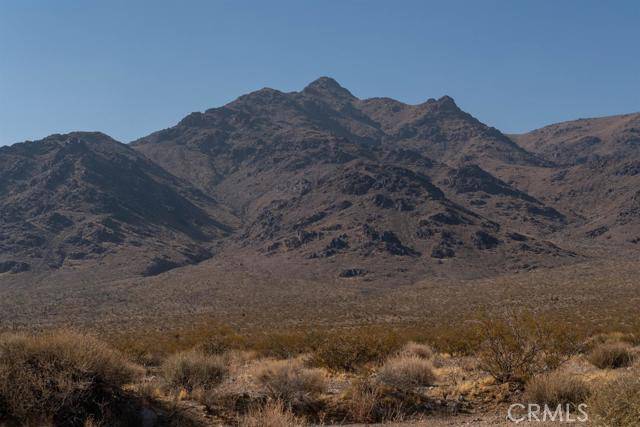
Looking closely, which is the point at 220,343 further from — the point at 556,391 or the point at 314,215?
the point at 314,215

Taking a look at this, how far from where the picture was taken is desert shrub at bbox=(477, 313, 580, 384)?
44.7 feet

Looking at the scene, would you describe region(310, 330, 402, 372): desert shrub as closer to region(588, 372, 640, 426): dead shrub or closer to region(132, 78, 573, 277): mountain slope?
region(588, 372, 640, 426): dead shrub

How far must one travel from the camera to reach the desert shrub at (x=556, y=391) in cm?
1151

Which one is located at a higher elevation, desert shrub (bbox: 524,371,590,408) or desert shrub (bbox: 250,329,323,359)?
desert shrub (bbox: 524,371,590,408)

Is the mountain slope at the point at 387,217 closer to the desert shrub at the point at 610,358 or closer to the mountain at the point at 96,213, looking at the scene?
the mountain at the point at 96,213

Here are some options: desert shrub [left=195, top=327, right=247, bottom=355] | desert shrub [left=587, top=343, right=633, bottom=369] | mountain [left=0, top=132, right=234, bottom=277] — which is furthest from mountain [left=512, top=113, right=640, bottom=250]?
desert shrub [left=195, top=327, right=247, bottom=355]

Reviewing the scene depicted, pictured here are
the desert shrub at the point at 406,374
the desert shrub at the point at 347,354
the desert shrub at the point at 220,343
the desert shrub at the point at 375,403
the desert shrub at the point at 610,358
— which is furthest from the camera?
the desert shrub at the point at 220,343

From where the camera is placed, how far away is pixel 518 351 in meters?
14.0

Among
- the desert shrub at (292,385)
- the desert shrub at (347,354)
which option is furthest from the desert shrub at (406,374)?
the desert shrub at (347,354)

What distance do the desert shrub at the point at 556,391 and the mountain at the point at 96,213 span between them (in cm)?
9628

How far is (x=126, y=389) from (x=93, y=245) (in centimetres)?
11146

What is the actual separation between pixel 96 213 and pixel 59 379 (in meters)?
133

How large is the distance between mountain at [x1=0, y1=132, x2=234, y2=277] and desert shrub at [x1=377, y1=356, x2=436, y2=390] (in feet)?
304

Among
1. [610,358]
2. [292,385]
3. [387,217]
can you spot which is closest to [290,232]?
[387,217]
